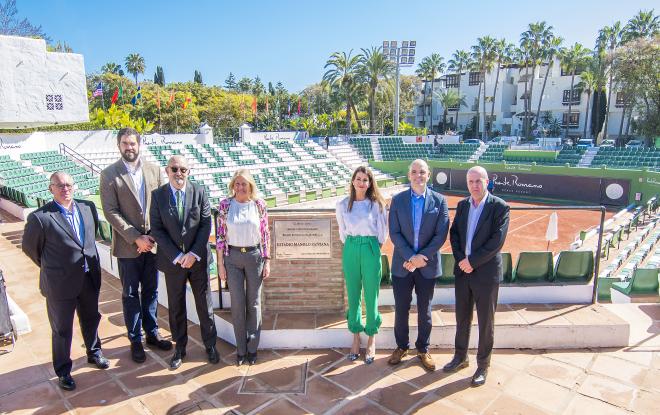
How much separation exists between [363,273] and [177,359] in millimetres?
1913

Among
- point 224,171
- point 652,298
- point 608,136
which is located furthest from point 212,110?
point 652,298

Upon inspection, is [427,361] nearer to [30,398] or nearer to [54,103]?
[30,398]

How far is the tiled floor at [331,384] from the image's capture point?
10.9ft

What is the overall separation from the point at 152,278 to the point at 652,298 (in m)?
7.67

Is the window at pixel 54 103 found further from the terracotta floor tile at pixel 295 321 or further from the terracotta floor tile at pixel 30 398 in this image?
the terracotta floor tile at pixel 295 321

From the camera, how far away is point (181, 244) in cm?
Answer: 377

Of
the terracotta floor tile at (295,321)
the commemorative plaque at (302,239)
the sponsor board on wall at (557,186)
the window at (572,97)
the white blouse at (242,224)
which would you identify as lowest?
the sponsor board on wall at (557,186)

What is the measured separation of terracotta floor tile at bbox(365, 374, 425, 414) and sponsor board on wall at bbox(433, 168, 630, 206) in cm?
2404

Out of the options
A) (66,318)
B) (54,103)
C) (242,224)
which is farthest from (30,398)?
(54,103)

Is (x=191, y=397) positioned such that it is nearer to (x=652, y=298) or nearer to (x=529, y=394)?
(x=529, y=394)

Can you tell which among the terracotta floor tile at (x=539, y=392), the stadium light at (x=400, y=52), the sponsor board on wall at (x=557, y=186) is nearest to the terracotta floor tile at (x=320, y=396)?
the terracotta floor tile at (x=539, y=392)

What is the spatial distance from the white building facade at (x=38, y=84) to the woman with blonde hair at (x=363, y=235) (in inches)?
872

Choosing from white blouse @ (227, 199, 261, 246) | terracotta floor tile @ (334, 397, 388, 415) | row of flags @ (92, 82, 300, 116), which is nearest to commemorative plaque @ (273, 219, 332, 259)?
white blouse @ (227, 199, 261, 246)

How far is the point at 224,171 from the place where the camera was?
2603cm
